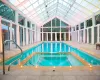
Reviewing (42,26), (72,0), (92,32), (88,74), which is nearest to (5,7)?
(72,0)

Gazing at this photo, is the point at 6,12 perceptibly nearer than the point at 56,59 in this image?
No

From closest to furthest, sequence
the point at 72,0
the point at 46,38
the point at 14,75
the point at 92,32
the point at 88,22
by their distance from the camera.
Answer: the point at 14,75 < the point at 72,0 < the point at 92,32 < the point at 88,22 < the point at 46,38

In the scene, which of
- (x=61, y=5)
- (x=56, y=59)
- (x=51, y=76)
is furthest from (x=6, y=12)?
(x=61, y=5)

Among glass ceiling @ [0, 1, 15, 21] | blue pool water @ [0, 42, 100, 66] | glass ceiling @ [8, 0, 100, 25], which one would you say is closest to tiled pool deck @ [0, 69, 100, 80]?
blue pool water @ [0, 42, 100, 66]

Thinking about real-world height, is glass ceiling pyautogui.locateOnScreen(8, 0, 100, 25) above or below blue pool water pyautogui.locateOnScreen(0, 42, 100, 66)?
above

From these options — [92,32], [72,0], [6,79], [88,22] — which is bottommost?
[6,79]

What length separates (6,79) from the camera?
3.16 meters

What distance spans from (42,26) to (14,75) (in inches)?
967

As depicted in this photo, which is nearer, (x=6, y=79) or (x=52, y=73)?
(x=6, y=79)

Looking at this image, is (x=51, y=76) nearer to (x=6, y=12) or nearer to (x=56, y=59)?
(x=56, y=59)

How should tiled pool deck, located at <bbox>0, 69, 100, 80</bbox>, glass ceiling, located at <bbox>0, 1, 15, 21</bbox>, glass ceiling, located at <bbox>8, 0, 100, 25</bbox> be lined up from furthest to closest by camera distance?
glass ceiling, located at <bbox>8, 0, 100, 25</bbox>
glass ceiling, located at <bbox>0, 1, 15, 21</bbox>
tiled pool deck, located at <bbox>0, 69, 100, 80</bbox>

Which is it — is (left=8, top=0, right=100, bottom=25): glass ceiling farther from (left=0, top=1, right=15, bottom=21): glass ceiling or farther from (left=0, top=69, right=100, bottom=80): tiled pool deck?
(left=0, top=69, right=100, bottom=80): tiled pool deck

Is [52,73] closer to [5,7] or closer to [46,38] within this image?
[5,7]

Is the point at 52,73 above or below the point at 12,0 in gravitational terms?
below
